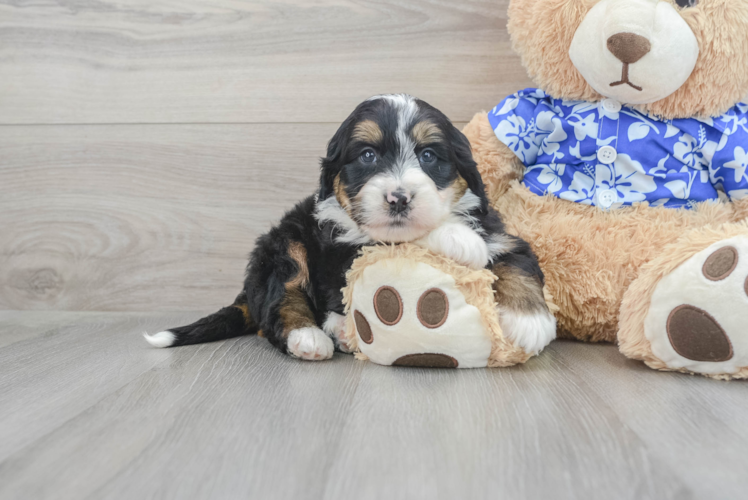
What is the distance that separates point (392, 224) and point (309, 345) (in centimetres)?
46

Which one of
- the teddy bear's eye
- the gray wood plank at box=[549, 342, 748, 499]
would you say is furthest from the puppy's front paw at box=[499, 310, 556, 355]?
the teddy bear's eye

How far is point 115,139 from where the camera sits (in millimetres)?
2533

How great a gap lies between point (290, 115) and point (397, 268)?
1.26 m

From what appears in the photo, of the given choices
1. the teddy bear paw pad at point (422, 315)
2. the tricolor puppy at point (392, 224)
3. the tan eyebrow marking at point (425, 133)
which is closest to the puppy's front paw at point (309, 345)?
the tricolor puppy at point (392, 224)

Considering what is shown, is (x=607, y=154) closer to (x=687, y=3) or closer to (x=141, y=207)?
(x=687, y=3)

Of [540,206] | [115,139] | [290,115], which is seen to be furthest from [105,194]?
[540,206]

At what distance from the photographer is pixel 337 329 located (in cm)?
173

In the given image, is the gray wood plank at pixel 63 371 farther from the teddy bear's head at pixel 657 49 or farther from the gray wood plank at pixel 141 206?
the teddy bear's head at pixel 657 49

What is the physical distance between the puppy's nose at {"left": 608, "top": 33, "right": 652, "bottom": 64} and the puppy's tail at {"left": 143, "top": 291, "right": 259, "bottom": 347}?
1.39m

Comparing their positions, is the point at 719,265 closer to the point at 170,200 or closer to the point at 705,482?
the point at 705,482

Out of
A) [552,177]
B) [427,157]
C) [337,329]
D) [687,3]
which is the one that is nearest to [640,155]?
[552,177]

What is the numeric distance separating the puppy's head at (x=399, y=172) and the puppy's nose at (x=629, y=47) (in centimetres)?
47

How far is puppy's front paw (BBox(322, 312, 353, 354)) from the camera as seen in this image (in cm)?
172

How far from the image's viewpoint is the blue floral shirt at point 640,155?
1.67 meters
